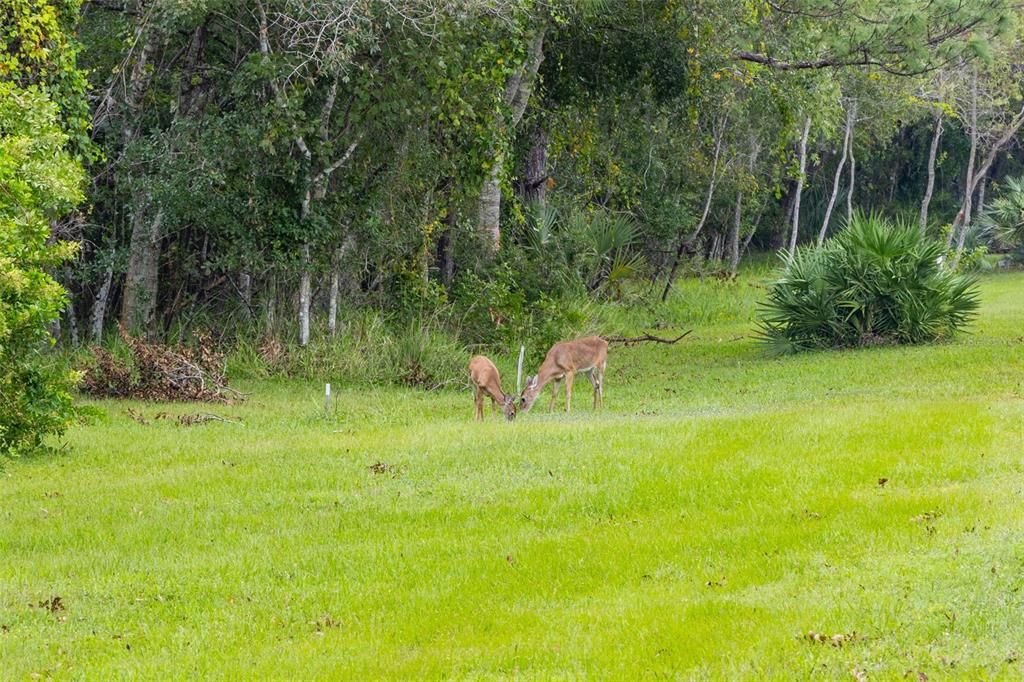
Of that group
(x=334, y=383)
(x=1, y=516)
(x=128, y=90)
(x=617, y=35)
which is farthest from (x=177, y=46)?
(x=1, y=516)

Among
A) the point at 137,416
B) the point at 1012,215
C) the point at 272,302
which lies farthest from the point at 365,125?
the point at 1012,215

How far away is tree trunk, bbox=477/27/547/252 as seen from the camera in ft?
77.2

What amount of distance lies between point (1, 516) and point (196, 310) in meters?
11.5

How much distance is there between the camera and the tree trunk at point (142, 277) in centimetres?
2216

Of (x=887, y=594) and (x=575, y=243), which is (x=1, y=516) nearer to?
(x=887, y=594)

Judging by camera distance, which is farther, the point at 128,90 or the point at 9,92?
the point at 128,90

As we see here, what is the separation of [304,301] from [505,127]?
4.51 metres

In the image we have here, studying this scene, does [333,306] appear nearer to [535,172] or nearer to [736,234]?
[535,172]

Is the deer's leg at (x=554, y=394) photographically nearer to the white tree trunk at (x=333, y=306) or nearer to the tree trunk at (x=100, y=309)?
the white tree trunk at (x=333, y=306)

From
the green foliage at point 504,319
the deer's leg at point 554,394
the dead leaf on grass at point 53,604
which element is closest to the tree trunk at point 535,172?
the green foliage at point 504,319

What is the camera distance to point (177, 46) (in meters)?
22.5

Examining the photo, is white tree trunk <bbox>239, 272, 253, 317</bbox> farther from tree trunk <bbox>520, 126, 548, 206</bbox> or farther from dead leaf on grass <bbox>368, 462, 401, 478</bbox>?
dead leaf on grass <bbox>368, 462, 401, 478</bbox>

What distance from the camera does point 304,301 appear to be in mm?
22156

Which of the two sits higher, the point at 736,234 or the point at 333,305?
the point at 736,234
